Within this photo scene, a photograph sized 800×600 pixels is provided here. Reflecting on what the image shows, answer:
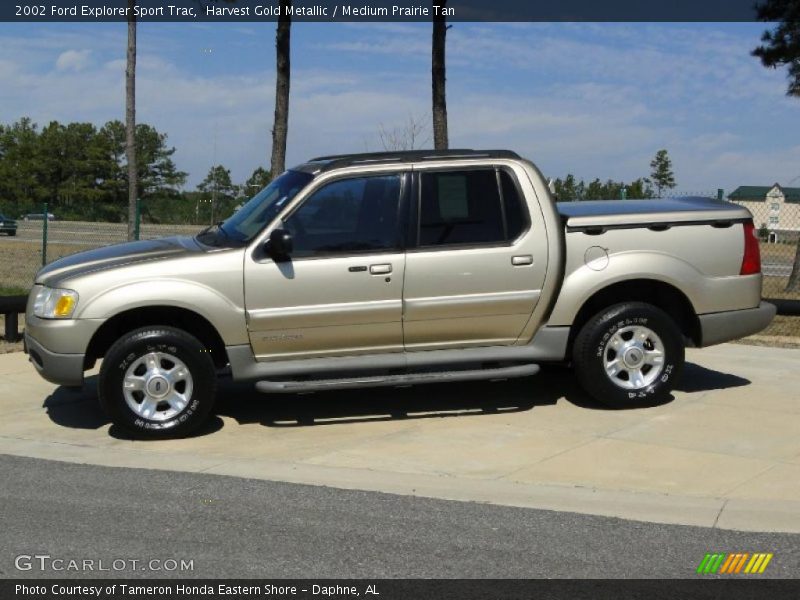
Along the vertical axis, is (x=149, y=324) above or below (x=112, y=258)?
below

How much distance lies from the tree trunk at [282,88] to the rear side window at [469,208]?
35.3 feet

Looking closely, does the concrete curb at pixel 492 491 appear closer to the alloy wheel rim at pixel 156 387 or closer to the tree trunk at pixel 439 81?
the alloy wheel rim at pixel 156 387

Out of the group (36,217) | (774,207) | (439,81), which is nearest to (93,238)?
(36,217)

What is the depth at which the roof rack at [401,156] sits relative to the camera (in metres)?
8.25

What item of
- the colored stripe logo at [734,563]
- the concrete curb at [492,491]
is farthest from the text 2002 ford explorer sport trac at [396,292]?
the colored stripe logo at [734,563]

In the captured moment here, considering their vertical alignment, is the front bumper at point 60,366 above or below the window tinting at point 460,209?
below

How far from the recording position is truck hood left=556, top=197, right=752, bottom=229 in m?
8.38

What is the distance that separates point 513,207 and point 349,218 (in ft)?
4.13

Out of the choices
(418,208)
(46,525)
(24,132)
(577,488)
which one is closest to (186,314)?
(418,208)

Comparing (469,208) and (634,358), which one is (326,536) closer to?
(469,208)

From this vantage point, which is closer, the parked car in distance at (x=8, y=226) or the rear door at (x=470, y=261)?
the rear door at (x=470, y=261)

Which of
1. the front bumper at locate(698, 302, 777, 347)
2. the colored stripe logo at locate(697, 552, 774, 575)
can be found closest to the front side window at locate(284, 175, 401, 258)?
the front bumper at locate(698, 302, 777, 347)

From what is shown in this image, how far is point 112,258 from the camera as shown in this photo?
7992 mm

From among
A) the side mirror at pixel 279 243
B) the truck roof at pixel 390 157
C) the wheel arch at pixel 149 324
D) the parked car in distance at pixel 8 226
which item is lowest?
the wheel arch at pixel 149 324
